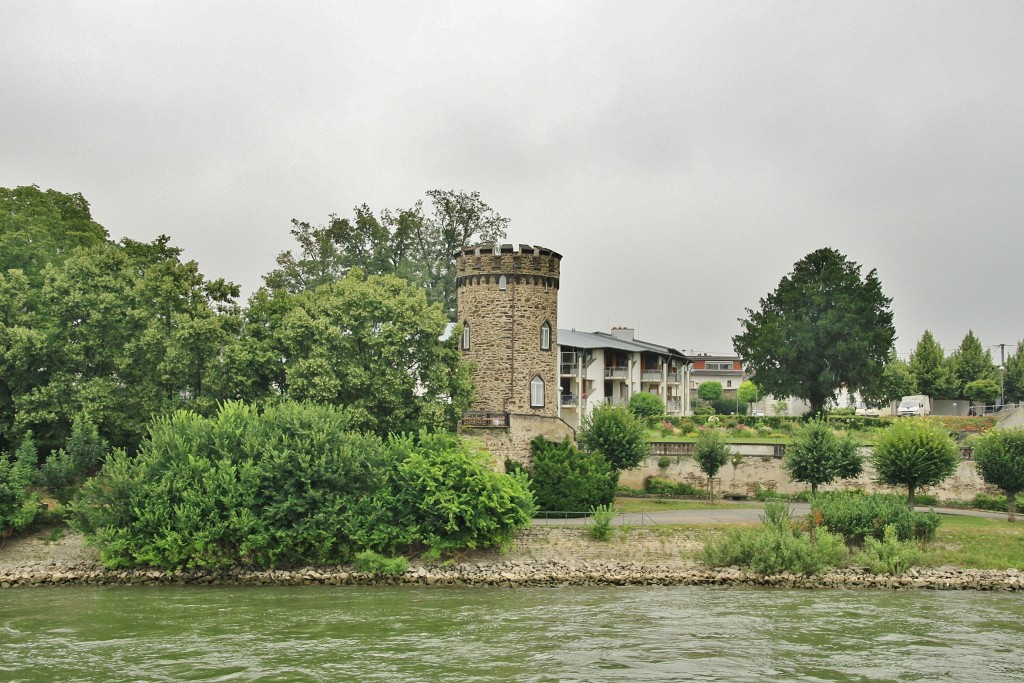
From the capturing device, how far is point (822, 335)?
53.8 metres

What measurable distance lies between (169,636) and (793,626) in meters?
14.2

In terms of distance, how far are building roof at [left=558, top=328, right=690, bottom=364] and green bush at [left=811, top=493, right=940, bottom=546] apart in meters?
33.6

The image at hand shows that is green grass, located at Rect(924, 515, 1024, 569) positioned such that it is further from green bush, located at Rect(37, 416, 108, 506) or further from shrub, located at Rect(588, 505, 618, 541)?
green bush, located at Rect(37, 416, 108, 506)

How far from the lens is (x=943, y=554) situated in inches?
1179

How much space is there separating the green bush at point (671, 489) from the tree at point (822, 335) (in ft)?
56.0

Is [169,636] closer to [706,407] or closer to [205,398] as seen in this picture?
[205,398]

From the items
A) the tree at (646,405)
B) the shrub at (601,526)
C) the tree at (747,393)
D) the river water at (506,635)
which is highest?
the tree at (747,393)

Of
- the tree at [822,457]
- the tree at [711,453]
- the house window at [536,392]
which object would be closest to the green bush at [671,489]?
the tree at [711,453]

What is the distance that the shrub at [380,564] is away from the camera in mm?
28922

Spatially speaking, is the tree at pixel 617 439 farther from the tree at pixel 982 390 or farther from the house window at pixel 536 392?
the tree at pixel 982 390

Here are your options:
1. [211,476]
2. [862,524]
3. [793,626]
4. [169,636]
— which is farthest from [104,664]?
[862,524]

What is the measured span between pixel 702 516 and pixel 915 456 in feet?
24.1

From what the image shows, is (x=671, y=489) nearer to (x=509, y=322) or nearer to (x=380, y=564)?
(x=509, y=322)

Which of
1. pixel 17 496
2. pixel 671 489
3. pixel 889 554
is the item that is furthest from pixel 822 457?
pixel 17 496
